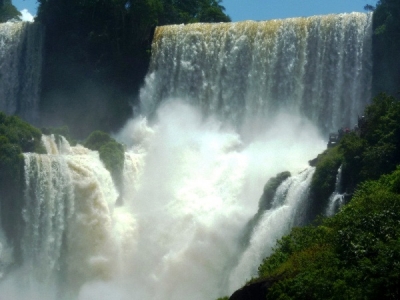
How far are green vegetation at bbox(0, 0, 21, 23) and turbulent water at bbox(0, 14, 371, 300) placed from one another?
22.2m

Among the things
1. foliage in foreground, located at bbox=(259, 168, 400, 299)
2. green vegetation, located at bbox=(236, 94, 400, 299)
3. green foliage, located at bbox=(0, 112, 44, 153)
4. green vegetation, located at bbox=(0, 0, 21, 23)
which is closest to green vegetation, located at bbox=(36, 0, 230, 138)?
green foliage, located at bbox=(0, 112, 44, 153)

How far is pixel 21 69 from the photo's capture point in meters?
49.6

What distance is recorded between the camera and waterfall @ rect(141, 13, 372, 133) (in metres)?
39.5

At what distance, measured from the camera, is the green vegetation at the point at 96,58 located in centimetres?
4712

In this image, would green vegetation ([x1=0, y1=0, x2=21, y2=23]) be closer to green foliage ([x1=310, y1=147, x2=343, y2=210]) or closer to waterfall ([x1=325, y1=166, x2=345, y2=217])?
green foliage ([x1=310, y1=147, x2=343, y2=210])

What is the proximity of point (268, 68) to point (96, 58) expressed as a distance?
11463 mm

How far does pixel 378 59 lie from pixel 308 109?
152 inches

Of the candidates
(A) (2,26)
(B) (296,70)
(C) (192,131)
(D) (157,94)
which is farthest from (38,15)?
(B) (296,70)

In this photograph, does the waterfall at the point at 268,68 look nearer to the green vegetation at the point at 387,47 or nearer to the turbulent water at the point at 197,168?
the turbulent water at the point at 197,168

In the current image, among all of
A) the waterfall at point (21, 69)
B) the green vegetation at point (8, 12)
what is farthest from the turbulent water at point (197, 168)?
the green vegetation at point (8, 12)

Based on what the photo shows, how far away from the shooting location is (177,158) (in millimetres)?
39250

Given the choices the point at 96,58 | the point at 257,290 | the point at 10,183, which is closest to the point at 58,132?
the point at 10,183

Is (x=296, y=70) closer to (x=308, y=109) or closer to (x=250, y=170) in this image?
(x=308, y=109)

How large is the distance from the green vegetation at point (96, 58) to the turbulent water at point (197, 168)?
4.96 ft
